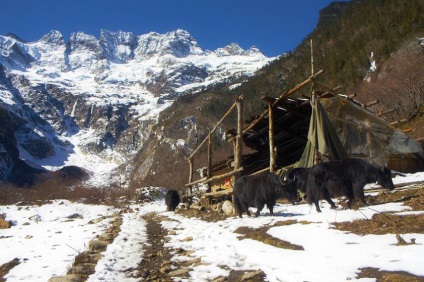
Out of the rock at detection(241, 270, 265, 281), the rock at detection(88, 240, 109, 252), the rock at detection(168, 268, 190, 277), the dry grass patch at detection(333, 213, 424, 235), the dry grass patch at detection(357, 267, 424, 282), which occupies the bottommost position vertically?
the rock at detection(168, 268, 190, 277)

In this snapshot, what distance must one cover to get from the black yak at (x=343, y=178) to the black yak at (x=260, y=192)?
164cm

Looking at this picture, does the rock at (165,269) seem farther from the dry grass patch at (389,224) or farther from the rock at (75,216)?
the rock at (75,216)

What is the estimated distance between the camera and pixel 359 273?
3863 mm

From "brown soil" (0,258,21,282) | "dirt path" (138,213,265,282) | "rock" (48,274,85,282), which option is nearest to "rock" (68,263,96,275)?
"rock" (48,274,85,282)

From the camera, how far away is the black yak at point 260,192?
33.9ft

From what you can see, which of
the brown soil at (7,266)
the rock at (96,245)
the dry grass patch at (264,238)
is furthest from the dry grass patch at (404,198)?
the brown soil at (7,266)

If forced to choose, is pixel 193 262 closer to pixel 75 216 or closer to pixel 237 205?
pixel 237 205

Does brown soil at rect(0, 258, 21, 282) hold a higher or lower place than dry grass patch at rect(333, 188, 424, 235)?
lower

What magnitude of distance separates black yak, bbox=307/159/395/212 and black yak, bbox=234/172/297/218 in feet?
5.39

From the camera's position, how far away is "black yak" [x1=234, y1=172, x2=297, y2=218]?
33.9 feet

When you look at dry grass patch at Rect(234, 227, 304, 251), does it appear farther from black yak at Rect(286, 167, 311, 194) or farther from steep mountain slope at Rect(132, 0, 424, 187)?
steep mountain slope at Rect(132, 0, 424, 187)

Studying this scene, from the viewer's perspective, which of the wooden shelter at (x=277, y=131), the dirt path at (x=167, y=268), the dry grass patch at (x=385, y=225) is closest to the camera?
the dirt path at (x=167, y=268)

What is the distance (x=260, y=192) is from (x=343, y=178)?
9.57ft

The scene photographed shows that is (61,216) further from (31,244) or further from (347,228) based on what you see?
(347,228)
